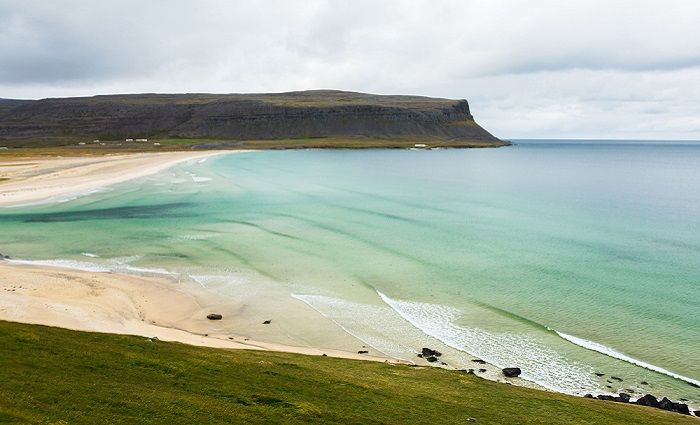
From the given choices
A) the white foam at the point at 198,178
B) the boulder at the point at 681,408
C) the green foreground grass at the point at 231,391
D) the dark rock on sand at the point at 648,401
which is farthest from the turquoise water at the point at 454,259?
the white foam at the point at 198,178

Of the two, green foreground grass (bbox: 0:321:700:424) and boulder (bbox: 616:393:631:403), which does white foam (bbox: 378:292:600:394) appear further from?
green foreground grass (bbox: 0:321:700:424)

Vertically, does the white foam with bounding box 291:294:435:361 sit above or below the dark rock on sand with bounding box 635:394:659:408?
below

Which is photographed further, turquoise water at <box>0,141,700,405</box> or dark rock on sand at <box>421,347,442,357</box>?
turquoise water at <box>0,141,700,405</box>

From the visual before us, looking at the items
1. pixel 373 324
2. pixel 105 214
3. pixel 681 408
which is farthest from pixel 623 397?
pixel 105 214

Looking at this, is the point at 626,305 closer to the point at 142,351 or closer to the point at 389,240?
the point at 389,240

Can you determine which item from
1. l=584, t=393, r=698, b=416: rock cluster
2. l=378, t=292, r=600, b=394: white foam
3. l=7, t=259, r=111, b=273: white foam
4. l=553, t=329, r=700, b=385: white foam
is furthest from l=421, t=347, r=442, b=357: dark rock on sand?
l=7, t=259, r=111, b=273: white foam

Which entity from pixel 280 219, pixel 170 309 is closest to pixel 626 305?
pixel 170 309

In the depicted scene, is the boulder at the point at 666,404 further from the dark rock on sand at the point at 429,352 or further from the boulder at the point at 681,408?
the dark rock on sand at the point at 429,352
